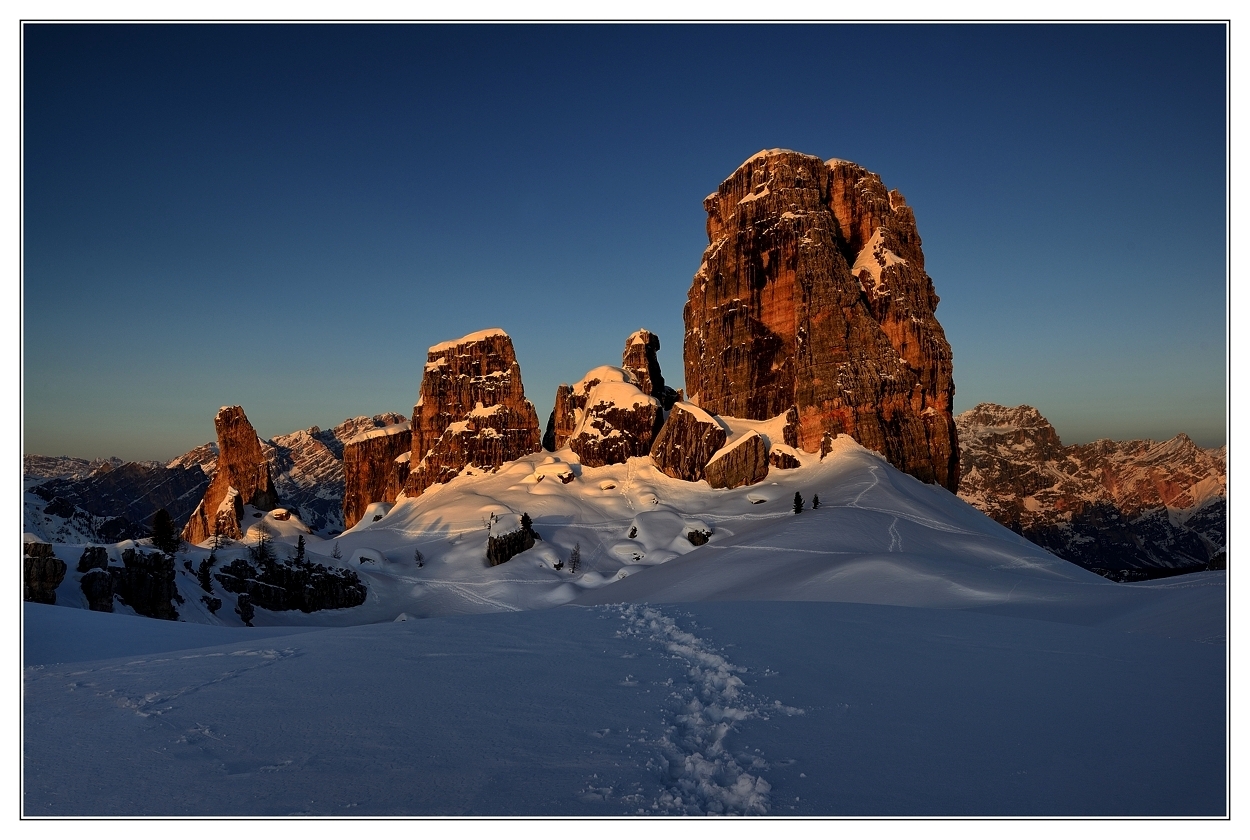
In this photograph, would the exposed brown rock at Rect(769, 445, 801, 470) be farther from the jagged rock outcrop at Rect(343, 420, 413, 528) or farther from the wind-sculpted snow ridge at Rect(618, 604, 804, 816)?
the wind-sculpted snow ridge at Rect(618, 604, 804, 816)

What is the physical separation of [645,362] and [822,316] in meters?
44.9

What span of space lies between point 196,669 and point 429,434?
6142 inches

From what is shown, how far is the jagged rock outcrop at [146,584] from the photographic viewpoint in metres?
46.3

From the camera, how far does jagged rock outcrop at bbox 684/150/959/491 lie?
388 ft

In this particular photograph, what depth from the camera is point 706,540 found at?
285 feet

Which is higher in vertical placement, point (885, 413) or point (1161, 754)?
point (885, 413)

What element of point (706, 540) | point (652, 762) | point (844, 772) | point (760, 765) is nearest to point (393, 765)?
point (652, 762)

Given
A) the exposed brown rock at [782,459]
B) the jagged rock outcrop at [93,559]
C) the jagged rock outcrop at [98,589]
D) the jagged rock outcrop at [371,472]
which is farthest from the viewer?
the jagged rock outcrop at [371,472]

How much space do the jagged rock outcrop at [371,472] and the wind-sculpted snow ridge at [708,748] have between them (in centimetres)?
16318

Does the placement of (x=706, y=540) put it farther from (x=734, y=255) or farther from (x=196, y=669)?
(x=196, y=669)

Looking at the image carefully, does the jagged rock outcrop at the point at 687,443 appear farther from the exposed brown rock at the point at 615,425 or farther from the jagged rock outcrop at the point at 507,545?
the jagged rock outcrop at the point at 507,545

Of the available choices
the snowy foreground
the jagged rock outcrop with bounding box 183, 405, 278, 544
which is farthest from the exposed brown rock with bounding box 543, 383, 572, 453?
the snowy foreground

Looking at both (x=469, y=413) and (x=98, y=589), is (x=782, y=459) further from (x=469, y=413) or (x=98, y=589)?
(x=98, y=589)

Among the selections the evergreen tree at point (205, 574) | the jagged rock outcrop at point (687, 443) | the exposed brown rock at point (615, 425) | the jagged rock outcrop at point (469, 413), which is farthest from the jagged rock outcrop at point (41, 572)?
the jagged rock outcrop at point (469, 413)
